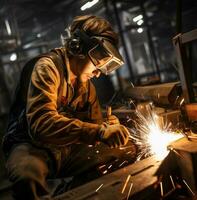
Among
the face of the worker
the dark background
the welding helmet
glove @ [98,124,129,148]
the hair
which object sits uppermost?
the dark background

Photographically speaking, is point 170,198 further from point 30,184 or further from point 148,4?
point 148,4

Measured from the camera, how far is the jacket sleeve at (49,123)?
8.38ft

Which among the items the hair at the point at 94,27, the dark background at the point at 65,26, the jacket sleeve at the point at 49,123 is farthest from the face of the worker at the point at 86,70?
the dark background at the point at 65,26

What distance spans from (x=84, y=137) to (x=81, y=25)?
1137 millimetres

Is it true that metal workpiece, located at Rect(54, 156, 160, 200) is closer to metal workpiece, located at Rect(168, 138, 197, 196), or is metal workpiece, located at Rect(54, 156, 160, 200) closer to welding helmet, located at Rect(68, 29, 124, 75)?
metal workpiece, located at Rect(168, 138, 197, 196)

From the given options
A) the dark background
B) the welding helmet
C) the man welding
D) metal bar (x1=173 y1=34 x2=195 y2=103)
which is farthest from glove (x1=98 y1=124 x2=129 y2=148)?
the dark background

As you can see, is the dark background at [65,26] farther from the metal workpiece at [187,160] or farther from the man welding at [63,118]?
the metal workpiece at [187,160]

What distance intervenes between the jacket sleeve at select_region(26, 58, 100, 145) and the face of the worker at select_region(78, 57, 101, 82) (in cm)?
52

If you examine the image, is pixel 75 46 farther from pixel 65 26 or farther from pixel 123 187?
pixel 65 26

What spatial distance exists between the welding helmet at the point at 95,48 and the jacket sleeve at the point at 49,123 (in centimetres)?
47

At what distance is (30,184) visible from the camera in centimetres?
252

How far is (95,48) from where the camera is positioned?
9.64ft

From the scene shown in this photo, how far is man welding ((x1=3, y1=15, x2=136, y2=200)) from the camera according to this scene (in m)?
2.58

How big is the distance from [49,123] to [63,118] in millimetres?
129
